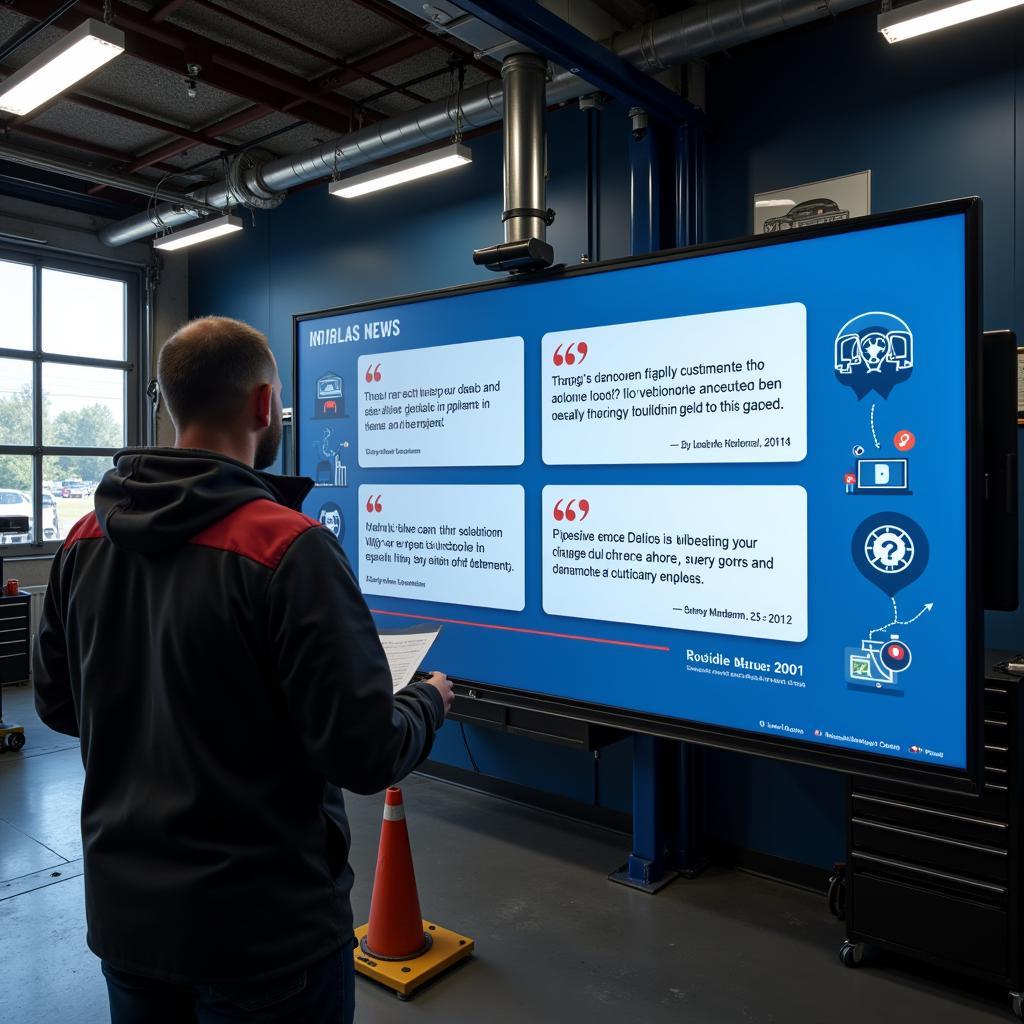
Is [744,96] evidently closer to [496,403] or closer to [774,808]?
[496,403]

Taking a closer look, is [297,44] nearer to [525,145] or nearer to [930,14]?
[525,145]

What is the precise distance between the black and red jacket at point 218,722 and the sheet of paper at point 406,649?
0.30 meters

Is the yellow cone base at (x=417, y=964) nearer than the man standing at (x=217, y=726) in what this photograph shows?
No

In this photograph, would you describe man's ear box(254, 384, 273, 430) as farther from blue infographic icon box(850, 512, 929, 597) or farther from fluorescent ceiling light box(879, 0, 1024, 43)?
fluorescent ceiling light box(879, 0, 1024, 43)

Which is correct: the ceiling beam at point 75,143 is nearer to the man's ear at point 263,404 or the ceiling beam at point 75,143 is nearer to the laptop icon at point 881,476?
the man's ear at point 263,404

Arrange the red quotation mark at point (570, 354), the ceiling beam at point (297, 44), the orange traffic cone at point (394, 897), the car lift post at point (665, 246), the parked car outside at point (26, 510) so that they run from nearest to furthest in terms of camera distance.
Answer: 1. the orange traffic cone at point (394, 897)
2. the red quotation mark at point (570, 354)
3. the car lift post at point (665, 246)
4. the ceiling beam at point (297, 44)
5. the parked car outside at point (26, 510)

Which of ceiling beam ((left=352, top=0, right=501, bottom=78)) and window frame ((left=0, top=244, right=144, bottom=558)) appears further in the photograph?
window frame ((left=0, top=244, right=144, bottom=558))

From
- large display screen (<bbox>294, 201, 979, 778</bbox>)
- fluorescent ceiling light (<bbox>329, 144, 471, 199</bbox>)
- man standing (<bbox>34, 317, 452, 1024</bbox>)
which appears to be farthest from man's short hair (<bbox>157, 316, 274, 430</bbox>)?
fluorescent ceiling light (<bbox>329, 144, 471, 199</bbox>)

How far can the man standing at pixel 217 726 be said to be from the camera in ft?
3.72

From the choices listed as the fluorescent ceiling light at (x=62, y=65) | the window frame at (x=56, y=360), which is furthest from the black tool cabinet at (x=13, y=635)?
A: the fluorescent ceiling light at (x=62, y=65)

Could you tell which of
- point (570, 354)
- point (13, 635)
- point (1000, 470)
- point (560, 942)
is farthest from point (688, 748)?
point (13, 635)

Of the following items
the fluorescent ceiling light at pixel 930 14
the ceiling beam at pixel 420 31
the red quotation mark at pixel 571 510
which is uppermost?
the ceiling beam at pixel 420 31

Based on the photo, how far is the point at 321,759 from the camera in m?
1.15

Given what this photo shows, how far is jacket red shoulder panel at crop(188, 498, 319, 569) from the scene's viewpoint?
115 cm
